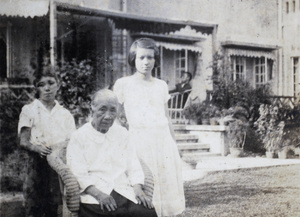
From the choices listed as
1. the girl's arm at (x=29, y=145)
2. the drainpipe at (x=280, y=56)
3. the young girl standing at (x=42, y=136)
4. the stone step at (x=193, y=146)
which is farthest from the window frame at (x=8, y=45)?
the drainpipe at (x=280, y=56)

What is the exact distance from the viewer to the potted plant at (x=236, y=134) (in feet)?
12.5

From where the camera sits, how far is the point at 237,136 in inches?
159

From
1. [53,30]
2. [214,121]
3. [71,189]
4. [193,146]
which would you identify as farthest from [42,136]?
[214,121]

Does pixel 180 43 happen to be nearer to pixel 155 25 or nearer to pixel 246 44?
pixel 246 44

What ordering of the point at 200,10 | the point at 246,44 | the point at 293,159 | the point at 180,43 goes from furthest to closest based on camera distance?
1. the point at 180,43
2. the point at 246,44
3. the point at 293,159
4. the point at 200,10

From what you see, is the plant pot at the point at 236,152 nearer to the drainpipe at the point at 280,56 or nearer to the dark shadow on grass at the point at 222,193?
the dark shadow on grass at the point at 222,193

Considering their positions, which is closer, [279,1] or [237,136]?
[279,1]

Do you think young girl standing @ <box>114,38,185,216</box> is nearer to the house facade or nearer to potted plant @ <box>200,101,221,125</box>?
the house facade

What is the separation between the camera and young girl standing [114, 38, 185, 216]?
9.25ft

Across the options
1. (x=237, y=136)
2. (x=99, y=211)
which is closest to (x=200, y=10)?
(x=237, y=136)

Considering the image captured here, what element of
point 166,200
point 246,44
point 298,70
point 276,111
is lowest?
point 166,200

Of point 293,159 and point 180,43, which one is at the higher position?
point 180,43

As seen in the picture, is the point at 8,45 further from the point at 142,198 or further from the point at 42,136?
the point at 142,198

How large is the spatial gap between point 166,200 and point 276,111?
5.19ft
